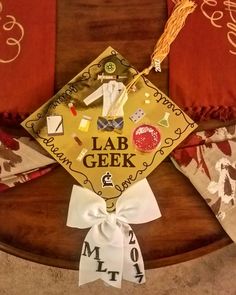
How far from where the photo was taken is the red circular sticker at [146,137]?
0.76 metres

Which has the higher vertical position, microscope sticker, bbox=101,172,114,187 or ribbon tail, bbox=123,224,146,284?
microscope sticker, bbox=101,172,114,187

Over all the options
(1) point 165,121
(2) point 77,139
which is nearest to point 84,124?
(2) point 77,139

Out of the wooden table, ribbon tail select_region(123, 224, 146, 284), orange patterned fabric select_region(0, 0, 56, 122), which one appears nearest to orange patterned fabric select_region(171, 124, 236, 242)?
the wooden table

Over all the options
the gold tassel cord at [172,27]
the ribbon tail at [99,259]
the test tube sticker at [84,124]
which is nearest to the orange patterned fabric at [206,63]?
the gold tassel cord at [172,27]

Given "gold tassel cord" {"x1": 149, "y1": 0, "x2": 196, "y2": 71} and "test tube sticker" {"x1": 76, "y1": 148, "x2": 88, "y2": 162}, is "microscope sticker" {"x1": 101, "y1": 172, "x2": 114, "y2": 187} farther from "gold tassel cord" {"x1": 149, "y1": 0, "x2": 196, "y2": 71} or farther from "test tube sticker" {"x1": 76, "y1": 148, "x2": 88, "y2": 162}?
"gold tassel cord" {"x1": 149, "y1": 0, "x2": 196, "y2": 71}

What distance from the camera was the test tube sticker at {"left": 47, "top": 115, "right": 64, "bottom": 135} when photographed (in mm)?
773

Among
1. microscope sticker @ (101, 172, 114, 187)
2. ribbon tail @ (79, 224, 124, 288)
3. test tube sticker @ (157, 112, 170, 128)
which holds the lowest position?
ribbon tail @ (79, 224, 124, 288)

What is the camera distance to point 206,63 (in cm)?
81

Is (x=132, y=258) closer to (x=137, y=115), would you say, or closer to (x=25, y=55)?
(x=137, y=115)

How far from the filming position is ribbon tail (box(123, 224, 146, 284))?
0.72 meters

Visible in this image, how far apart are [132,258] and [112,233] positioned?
0.05 metres

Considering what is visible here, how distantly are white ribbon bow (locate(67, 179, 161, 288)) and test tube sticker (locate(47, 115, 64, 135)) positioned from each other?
11 cm

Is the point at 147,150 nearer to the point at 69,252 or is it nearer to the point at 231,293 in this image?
the point at 69,252

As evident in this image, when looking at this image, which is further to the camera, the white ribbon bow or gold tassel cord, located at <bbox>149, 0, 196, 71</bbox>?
gold tassel cord, located at <bbox>149, 0, 196, 71</bbox>
